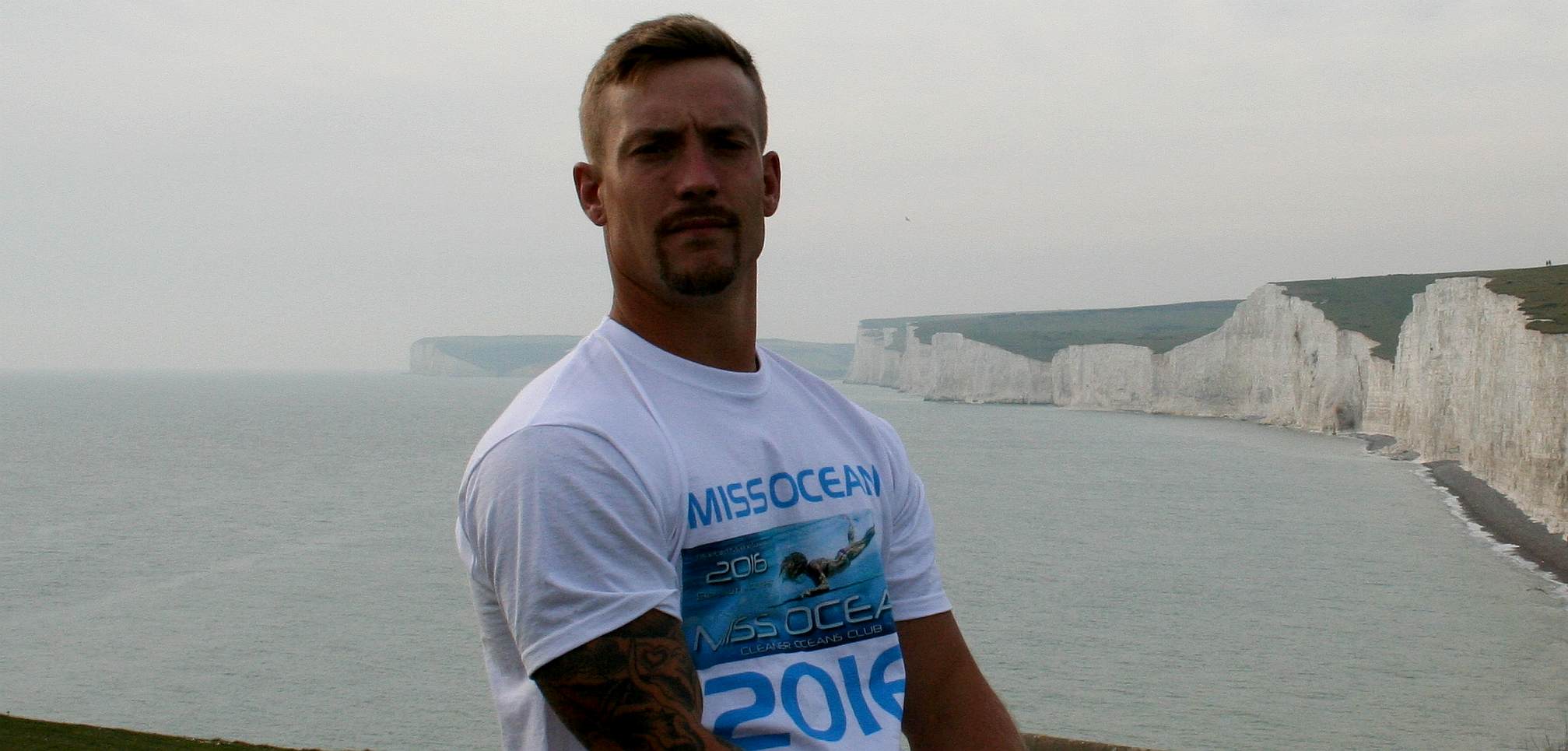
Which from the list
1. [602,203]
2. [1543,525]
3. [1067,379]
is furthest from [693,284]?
[1067,379]

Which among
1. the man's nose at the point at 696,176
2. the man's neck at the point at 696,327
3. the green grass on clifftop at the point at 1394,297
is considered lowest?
the man's neck at the point at 696,327

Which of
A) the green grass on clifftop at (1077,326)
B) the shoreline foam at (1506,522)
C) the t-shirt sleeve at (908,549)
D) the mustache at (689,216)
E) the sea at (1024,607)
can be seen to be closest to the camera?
the mustache at (689,216)

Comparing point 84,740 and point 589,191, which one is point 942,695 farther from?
point 84,740

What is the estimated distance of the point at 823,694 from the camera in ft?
5.08

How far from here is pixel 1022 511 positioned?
1554 inches

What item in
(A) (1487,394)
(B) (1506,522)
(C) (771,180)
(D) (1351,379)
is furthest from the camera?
(D) (1351,379)

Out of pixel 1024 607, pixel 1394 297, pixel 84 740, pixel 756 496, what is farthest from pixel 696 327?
pixel 1394 297

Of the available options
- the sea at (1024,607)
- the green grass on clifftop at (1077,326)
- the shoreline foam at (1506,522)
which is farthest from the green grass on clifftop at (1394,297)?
the green grass on clifftop at (1077,326)

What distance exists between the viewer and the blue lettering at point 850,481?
64.1 inches

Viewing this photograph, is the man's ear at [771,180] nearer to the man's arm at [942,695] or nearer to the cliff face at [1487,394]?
the man's arm at [942,695]

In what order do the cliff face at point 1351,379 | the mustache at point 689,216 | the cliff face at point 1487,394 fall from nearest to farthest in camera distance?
the mustache at point 689,216 → the cliff face at point 1487,394 → the cliff face at point 1351,379

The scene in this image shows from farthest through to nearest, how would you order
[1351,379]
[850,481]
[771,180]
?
[1351,379] < [771,180] < [850,481]

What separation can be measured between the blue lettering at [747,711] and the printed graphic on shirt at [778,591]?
3 centimetres

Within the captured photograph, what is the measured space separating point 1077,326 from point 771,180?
14633cm
